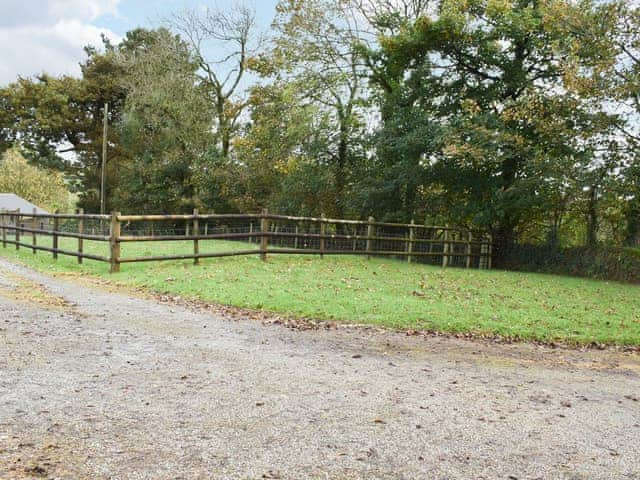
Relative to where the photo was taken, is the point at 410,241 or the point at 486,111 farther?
the point at 486,111

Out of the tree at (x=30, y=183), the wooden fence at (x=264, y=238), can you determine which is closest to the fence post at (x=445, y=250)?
the wooden fence at (x=264, y=238)

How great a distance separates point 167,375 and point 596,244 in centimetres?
1688

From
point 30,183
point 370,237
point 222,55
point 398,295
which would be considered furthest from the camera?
point 30,183

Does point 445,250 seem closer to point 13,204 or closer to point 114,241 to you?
point 114,241

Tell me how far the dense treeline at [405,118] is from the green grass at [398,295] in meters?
4.79

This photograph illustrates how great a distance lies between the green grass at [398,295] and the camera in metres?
7.10

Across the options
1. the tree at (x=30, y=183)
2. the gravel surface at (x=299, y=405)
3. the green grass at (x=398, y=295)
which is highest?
the tree at (x=30, y=183)

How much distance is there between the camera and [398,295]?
920cm

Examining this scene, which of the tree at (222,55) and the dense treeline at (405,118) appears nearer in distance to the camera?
the dense treeline at (405,118)

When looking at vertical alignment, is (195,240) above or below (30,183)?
below

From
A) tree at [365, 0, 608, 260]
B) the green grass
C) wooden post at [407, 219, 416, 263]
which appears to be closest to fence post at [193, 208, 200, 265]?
the green grass

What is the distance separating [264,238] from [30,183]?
31106mm

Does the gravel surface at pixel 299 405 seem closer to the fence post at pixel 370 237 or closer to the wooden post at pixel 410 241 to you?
the fence post at pixel 370 237

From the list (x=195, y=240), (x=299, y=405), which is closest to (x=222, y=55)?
(x=195, y=240)
